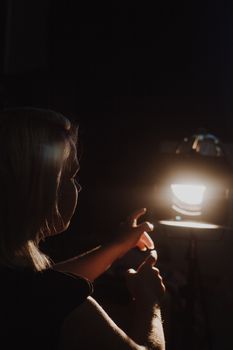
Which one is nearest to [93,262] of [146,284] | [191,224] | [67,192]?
[146,284]

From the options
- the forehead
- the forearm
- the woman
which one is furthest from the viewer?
the forearm

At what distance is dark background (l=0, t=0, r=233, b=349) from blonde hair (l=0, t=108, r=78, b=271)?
4.55ft

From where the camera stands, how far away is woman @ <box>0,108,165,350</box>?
789mm

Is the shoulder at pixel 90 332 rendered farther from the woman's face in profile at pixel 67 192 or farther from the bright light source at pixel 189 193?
the bright light source at pixel 189 193

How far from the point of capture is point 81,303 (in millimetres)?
855

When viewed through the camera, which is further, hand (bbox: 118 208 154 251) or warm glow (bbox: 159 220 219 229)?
warm glow (bbox: 159 220 219 229)

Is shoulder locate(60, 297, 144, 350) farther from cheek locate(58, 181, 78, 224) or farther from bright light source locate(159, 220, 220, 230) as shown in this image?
bright light source locate(159, 220, 220, 230)

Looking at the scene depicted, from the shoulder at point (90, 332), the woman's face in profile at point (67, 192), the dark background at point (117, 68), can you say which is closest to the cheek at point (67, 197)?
the woman's face in profile at point (67, 192)

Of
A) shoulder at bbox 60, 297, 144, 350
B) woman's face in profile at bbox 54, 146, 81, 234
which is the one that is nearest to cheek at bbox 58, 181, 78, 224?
woman's face in profile at bbox 54, 146, 81, 234

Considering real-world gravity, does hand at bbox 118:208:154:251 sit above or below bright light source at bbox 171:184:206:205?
below

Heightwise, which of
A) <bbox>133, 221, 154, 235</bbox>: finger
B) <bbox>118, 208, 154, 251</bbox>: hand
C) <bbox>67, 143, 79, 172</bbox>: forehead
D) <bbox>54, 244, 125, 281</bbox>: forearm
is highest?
<bbox>67, 143, 79, 172</bbox>: forehead

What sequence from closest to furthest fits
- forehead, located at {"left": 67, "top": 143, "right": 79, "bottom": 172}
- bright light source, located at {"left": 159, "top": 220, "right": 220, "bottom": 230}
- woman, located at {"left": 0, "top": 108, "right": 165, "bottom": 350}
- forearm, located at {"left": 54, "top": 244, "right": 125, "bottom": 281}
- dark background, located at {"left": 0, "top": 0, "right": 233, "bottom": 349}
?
woman, located at {"left": 0, "top": 108, "right": 165, "bottom": 350}, forehead, located at {"left": 67, "top": 143, "right": 79, "bottom": 172}, forearm, located at {"left": 54, "top": 244, "right": 125, "bottom": 281}, bright light source, located at {"left": 159, "top": 220, "right": 220, "bottom": 230}, dark background, located at {"left": 0, "top": 0, "right": 233, "bottom": 349}

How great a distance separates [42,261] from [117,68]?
1886 mm

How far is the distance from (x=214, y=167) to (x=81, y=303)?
163 cm
